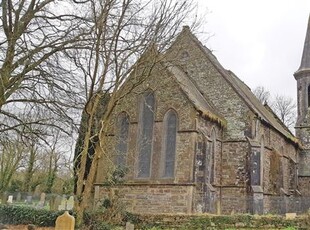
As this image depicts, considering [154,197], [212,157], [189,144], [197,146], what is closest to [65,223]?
[154,197]

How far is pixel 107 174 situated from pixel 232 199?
640cm

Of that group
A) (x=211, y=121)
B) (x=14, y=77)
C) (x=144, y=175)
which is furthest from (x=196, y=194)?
(x=14, y=77)

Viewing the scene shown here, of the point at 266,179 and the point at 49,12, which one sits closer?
the point at 49,12

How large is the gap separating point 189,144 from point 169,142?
4.21 feet

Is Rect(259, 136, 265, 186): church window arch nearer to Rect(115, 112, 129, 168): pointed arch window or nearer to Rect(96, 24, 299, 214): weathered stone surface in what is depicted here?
Rect(96, 24, 299, 214): weathered stone surface

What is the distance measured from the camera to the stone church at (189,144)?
18.6m

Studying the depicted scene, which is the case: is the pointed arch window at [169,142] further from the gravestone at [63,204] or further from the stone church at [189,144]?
the gravestone at [63,204]

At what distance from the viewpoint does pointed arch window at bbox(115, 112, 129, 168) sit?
804 inches

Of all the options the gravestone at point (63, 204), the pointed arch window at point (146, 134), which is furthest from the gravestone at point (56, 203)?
the pointed arch window at point (146, 134)

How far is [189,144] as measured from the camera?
18.7 m

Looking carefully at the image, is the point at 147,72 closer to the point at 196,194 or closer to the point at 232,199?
the point at 196,194

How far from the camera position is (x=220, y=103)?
76.2 feet

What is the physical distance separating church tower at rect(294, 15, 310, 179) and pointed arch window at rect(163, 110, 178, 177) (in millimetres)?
15675

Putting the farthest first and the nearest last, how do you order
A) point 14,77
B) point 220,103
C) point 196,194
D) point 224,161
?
point 220,103 → point 224,161 → point 196,194 → point 14,77
